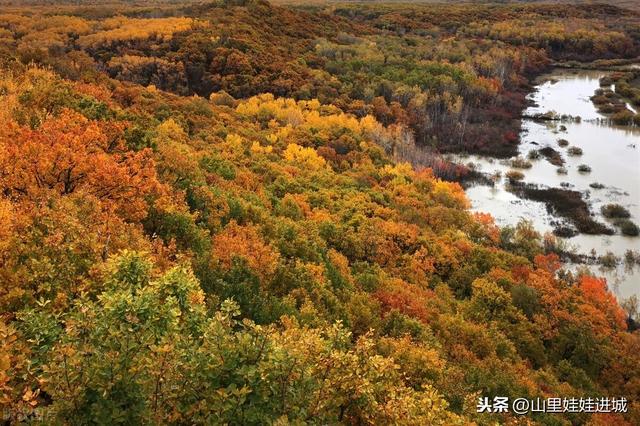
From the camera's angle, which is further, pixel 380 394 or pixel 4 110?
pixel 4 110

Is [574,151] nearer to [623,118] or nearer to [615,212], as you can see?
[615,212]

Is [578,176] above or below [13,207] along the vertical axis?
below

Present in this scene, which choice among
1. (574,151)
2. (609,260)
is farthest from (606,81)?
(609,260)

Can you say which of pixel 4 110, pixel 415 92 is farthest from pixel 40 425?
pixel 415 92

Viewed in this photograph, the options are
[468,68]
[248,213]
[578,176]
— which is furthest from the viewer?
[468,68]

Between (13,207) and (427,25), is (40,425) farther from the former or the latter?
(427,25)

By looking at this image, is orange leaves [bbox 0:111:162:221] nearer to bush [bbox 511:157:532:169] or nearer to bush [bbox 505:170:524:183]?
bush [bbox 505:170:524:183]

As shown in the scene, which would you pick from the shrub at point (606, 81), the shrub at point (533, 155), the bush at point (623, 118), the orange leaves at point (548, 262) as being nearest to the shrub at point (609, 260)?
the orange leaves at point (548, 262)
